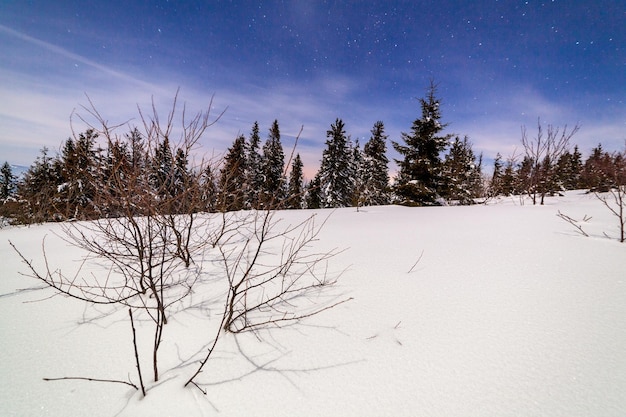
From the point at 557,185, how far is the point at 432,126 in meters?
19.2

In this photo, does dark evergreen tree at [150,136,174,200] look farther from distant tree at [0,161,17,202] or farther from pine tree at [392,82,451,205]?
distant tree at [0,161,17,202]

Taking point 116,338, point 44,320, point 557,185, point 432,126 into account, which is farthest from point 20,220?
point 557,185

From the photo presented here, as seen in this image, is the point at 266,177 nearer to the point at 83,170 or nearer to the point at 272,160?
the point at 272,160

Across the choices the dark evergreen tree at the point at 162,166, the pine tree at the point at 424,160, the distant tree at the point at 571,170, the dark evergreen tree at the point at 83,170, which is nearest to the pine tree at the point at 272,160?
the pine tree at the point at 424,160

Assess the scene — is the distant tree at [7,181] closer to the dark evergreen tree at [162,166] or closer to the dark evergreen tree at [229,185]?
the dark evergreen tree at [229,185]

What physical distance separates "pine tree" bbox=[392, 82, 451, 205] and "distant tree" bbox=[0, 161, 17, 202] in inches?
1341

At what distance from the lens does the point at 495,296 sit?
1.85 metres

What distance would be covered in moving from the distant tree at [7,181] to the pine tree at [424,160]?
112ft

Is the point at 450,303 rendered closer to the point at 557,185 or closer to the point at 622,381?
the point at 622,381

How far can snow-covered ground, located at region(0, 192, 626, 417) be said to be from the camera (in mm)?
1089

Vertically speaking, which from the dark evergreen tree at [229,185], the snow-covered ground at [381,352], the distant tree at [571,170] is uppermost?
the distant tree at [571,170]

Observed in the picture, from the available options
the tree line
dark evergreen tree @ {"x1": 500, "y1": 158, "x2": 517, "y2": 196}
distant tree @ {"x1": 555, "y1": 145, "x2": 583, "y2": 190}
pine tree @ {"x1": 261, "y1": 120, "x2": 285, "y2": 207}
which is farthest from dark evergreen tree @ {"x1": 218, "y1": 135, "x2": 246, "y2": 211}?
distant tree @ {"x1": 555, "y1": 145, "x2": 583, "y2": 190}

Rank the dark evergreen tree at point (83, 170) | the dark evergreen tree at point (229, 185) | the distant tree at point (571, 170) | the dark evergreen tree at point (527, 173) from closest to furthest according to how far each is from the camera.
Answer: the dark evergreen tree at point (83, 170)
the dark evergreen tree at point (229, 185)
the dark evergreen tree at point (527, 173)
the distant tree at point (571, 170)

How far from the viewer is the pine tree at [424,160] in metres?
13.0
